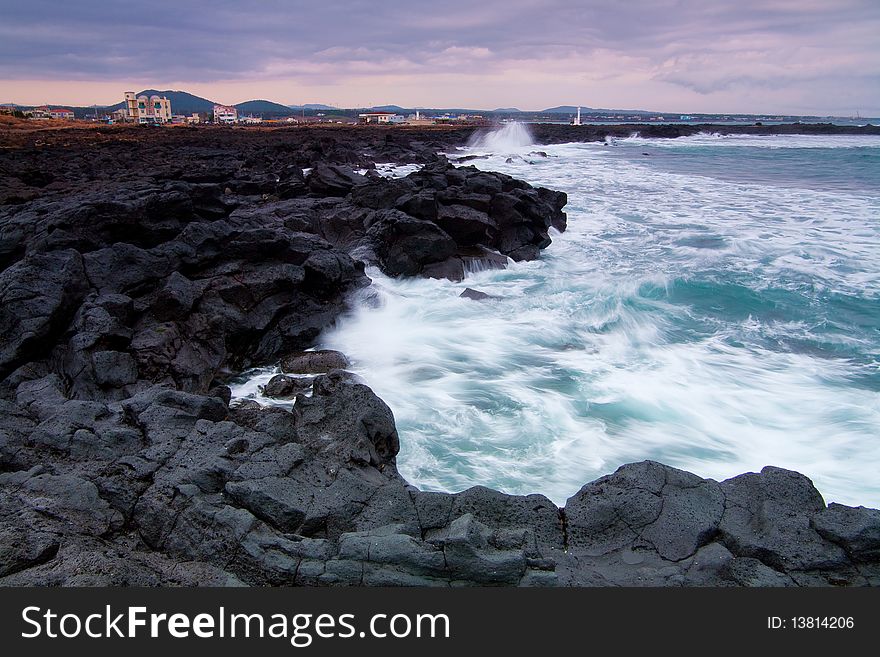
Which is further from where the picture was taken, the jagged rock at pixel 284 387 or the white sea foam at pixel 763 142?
the white sea foam at pixel 763 142

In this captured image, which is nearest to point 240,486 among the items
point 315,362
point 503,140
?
point 315,362

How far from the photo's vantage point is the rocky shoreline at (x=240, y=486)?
338 centimetres

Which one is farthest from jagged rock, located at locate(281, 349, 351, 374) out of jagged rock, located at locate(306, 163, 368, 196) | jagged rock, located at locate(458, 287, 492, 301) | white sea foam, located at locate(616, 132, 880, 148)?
white sea foam, located at locate(616, 132, 880, 148)

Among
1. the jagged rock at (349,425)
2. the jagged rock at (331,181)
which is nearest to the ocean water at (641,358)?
the jagged rock at (349,425)

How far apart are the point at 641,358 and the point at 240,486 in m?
7.06

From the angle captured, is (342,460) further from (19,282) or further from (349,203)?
(349,203)

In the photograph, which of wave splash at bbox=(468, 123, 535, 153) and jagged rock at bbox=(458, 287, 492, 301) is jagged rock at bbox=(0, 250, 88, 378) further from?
wave splash at bbox=(468, 123, 535, 153)

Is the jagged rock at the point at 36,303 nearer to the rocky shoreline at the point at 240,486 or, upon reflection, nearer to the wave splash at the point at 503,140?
the rocky shoreline at the point at 240,486

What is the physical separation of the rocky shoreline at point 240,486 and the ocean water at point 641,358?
142 centimetres

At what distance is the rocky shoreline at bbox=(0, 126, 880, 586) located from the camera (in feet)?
11.1

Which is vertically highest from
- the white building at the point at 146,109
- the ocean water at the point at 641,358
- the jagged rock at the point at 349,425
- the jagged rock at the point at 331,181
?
the white building at the point at 146,109

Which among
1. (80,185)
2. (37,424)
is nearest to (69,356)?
(37,424)

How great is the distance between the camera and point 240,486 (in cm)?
393

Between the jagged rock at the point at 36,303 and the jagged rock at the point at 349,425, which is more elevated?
the jagged rock at the point at 36,303
